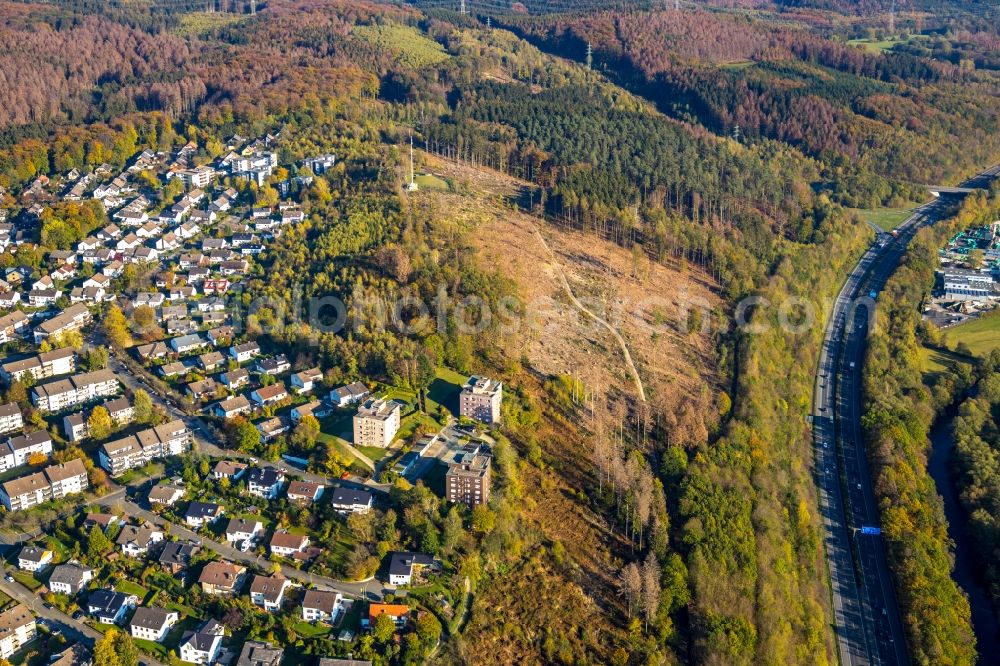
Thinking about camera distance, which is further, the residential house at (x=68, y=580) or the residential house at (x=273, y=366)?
the residential house at (x=273, y=366)

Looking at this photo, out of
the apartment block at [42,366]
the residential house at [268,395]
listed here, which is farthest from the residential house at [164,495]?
the apartment block at [42,366]

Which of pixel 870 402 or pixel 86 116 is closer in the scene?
pixel 870 402

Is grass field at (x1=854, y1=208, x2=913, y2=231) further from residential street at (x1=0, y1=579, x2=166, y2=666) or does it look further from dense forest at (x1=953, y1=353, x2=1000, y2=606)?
residential street at (x1=0, y1=579, x2=166, y2=666)

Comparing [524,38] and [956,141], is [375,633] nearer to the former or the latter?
[956,141]

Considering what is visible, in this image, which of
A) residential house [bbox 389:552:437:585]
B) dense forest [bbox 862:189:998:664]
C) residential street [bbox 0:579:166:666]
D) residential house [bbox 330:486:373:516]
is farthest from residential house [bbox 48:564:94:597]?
dense forest [bbox 862:189:998:664]

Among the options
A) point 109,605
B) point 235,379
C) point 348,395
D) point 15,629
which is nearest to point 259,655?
point 109,605

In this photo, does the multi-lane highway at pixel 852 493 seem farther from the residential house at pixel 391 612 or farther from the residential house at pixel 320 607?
the residential house at pixel 320 607

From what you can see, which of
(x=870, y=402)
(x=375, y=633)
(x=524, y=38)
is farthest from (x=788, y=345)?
(x=524, y=38)
